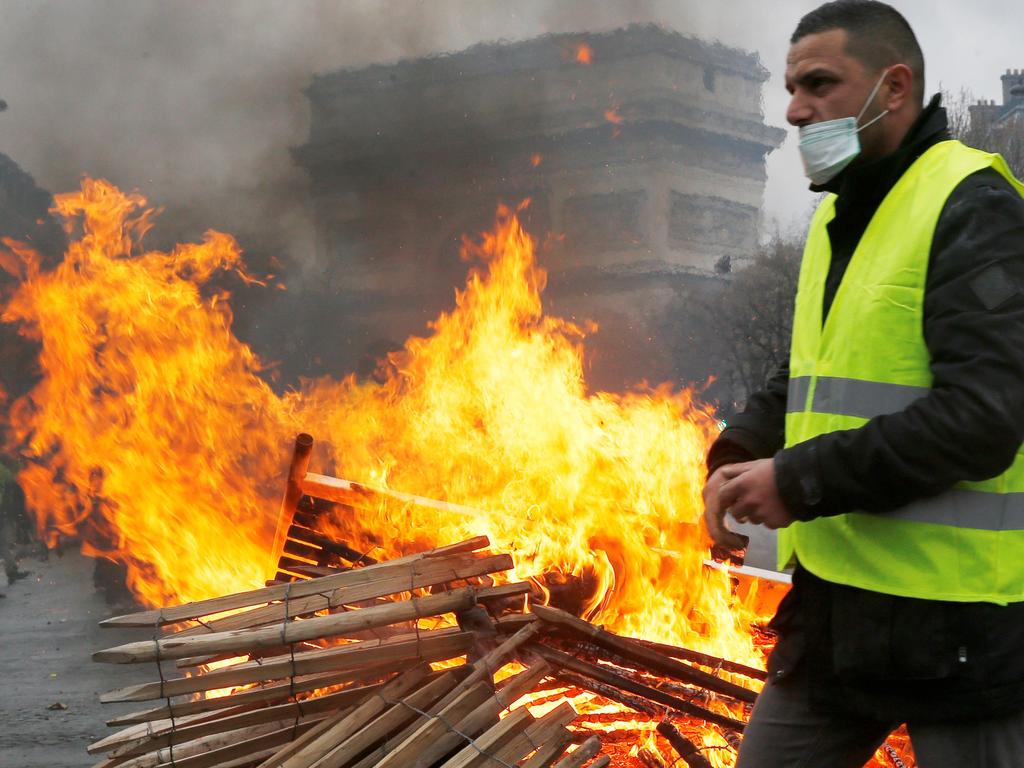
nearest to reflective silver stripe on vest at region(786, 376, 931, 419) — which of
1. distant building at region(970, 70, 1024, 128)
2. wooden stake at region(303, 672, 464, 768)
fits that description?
wooden stake at region(303, 672, 464, 768)

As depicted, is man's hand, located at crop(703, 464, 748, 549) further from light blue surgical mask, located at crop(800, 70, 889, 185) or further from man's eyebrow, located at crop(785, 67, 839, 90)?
man's eyebrow, located at crop(785, 67, 839, 90)

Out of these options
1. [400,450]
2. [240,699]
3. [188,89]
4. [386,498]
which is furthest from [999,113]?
[240,699]

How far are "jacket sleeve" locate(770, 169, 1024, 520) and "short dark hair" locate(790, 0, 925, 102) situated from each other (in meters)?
0.30

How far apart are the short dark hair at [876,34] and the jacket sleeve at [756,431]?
25.9 inches

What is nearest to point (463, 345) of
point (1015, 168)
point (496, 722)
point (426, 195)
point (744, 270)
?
point (496, 722)

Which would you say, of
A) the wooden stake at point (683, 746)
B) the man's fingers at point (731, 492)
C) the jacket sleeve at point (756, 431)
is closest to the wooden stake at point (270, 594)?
the wooden stake at point (683, 746)

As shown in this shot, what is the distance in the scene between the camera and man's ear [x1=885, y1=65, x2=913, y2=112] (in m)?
1.89

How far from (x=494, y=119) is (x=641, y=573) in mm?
17105

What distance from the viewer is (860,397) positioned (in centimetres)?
179

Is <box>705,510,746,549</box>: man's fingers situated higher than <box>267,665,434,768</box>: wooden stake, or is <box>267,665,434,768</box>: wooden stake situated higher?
<box>705,510,746,549</box>: man's fingers

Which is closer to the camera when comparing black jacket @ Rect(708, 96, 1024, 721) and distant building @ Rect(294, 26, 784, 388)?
black jacket @ Rect(708, 96, 1024, 721)

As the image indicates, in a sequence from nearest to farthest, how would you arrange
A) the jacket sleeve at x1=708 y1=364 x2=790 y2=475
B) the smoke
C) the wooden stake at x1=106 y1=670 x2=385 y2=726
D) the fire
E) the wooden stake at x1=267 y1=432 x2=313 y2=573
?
the jacket sleeve at x1=708 y1=364 x2=790 y2=475, the wooden stake at x1=106 y1=670 x2=385 y2=726, the fire, the wooden stake at x1=267 y1=432 x2=313 y2=573, the smoke

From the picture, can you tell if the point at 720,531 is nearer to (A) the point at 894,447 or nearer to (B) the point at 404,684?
(A) the point at 894,447

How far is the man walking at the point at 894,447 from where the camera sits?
163 cm
